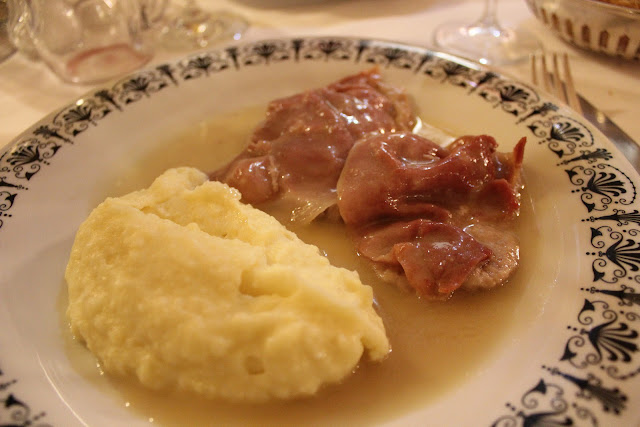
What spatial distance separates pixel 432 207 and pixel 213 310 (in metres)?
1.23

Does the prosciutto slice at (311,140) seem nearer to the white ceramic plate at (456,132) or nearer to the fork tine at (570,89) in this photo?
the white ceramic plate at (456,132)

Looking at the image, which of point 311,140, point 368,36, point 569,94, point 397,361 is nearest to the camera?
point 397,361

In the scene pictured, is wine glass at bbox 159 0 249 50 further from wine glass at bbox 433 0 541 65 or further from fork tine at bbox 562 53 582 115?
fork tine at bbox 562 53 582 115

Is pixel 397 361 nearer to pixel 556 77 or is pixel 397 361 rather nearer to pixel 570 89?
pixel 570 89

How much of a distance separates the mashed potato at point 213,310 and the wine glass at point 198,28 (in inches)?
97.2

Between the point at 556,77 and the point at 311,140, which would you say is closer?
the point at 311,140

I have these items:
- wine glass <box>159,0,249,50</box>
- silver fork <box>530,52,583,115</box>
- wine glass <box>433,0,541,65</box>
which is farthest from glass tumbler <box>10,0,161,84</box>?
silver fork <box>530,52,583,115</box>

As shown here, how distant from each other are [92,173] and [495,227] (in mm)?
2323

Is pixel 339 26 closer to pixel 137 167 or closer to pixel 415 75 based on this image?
pixel 415 75

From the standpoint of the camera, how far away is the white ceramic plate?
5.47 feet

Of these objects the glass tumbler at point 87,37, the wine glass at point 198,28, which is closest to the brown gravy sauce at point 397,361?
the glass tumbler at point 87,37

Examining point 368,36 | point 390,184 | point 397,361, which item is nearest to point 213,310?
point 397,361

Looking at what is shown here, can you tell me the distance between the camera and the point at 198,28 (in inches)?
170

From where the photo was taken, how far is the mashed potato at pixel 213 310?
1731 millimetres
